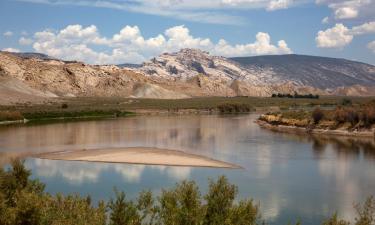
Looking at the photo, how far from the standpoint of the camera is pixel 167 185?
30328 millimetres

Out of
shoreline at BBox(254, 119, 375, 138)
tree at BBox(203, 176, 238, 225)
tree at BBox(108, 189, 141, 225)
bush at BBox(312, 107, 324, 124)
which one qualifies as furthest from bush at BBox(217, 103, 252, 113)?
tree at BBox(108, 189, 141, 225)

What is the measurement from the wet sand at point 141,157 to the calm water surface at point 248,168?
5.14 ft

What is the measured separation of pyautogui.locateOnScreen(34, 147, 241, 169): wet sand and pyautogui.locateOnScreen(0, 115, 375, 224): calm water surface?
61.7 inches

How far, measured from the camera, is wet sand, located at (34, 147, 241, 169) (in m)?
39.3

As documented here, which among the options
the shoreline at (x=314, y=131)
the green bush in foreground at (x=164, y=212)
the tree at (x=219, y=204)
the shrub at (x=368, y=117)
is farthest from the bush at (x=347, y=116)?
the tree at (x=219, y=204)

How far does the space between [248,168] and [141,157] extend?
10.2m

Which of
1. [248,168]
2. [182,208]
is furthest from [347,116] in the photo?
[182,208]

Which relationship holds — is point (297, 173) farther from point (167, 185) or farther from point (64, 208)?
point (64, 208)

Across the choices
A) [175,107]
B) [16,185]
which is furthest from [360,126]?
[175,107]

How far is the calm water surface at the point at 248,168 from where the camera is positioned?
2727 centimetres

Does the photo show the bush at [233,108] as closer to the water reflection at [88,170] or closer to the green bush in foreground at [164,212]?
the water reflection at [88,170]

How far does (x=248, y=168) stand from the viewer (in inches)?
1453

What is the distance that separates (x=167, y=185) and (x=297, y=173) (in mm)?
10249

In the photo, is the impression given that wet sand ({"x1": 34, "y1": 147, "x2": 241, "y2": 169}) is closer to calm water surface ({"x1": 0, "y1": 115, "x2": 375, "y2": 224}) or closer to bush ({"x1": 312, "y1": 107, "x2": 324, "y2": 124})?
calm water surface ({"x1": 0, "y1": 115, "x2": 375, "y2": 224})
